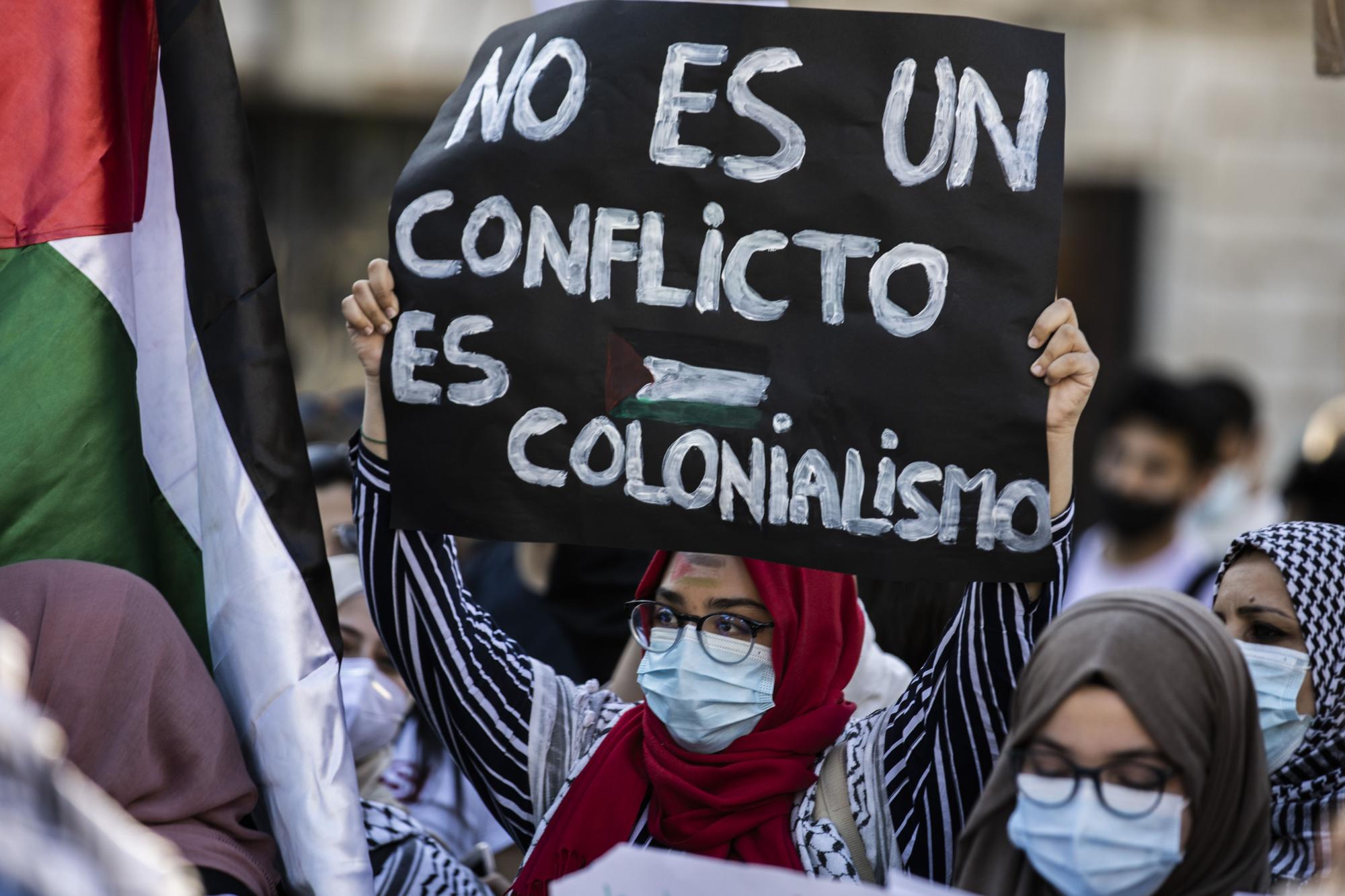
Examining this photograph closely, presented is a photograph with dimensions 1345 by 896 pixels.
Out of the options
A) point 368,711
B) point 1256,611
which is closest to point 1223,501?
point 1256,611

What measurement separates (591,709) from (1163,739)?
1.07m

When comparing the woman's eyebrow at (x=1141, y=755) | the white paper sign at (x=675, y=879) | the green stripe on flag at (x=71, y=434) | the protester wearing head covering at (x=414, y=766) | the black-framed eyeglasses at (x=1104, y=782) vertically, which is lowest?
the protester wearing head covering at (x=414, y=766)

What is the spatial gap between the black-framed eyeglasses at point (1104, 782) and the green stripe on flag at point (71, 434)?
136 centimetres

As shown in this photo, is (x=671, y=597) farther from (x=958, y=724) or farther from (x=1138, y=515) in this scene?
(x=1138, y=515)

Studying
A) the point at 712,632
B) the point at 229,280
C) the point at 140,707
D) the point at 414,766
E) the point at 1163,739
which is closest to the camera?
the point at 1163,739

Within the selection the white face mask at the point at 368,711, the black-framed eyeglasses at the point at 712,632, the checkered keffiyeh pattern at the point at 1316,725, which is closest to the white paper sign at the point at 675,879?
the black-framed eyeglasses at the point at 712,632

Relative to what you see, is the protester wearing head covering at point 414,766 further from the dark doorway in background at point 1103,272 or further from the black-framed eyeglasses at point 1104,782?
the dark doorway in background at point 1103,272

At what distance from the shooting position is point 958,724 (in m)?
2.29

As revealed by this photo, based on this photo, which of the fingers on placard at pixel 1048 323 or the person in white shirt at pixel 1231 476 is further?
the person in white shirt at pixel 1231 476

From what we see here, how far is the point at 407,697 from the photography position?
3.49m

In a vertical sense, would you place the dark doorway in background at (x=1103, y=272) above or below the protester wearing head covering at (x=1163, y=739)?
above

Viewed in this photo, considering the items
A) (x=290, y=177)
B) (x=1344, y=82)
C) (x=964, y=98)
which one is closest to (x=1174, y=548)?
(x=964, y=98)

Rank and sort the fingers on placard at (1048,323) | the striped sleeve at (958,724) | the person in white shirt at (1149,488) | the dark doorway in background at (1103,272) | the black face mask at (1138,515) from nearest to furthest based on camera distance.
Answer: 1. the striped sleeve at (958,724)
2. the fingers on placard at (1048,323)
3. the person in white shirt at (1149,488)
4. the black face mask at (1138,515)
5. the dark doorway in background at (1103,272)

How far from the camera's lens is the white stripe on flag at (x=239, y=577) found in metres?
2.43
